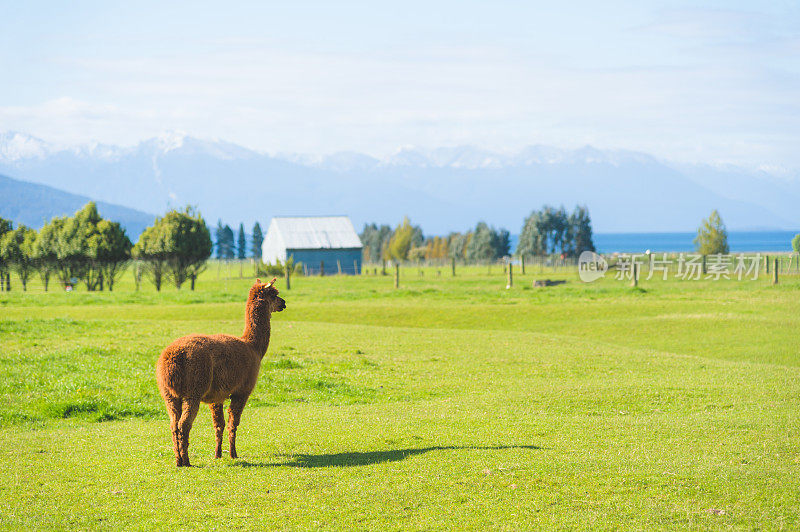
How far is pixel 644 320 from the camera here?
33.0 m

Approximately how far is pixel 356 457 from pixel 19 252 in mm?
55771

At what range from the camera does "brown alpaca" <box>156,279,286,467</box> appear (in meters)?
10.2

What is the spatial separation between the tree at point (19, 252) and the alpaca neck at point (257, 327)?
5342 cm

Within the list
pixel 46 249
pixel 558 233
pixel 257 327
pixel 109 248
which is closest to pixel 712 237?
pixel 558 233

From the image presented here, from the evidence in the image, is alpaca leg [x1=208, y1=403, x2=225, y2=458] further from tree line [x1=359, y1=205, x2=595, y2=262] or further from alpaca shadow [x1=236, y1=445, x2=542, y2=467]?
tree line [x1=359, y1=205, x2=595, y2=262]

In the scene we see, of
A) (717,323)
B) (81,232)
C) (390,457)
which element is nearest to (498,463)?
(390,457)

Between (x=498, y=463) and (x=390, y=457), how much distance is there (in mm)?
1622

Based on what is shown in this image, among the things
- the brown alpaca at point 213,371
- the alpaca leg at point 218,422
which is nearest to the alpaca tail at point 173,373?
the brown alpaca at point 213,371

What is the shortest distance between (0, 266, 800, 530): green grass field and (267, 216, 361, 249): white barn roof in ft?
208

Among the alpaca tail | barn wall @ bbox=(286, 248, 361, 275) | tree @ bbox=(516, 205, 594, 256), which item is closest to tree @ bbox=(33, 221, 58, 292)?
barn wall @ bbox=(286, 248, 361, 275)

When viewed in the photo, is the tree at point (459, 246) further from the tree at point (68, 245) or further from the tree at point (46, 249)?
the tree at point (46, 249)

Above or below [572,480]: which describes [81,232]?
above

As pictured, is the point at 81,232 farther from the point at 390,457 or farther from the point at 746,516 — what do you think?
the point at 746,516

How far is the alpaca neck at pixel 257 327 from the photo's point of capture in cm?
1165
